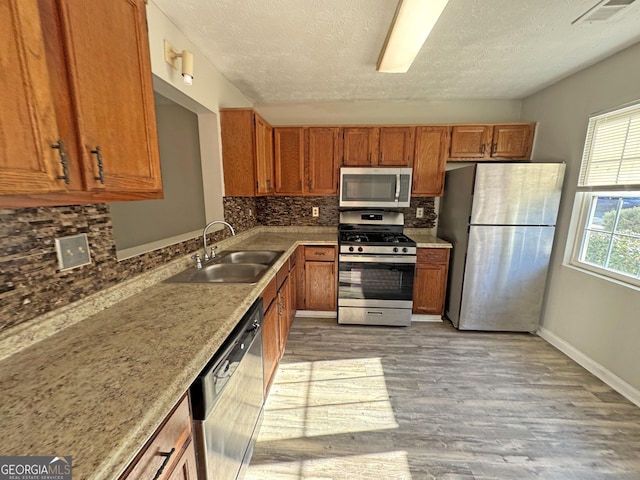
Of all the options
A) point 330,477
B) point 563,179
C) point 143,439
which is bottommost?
point 330,477

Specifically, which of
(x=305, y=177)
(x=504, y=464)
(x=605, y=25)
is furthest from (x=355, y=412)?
(x=605, y=25)

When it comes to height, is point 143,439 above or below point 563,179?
below

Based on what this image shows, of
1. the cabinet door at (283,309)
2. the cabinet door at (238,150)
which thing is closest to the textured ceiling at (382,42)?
the cabinet door at (238,150)

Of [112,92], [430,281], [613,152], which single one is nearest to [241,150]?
[112,92]

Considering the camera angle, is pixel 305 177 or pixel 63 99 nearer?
pixel 63 99

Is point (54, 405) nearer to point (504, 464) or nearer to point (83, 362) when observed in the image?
point (83, 362)

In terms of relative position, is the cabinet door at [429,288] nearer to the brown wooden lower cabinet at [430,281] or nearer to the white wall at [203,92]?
the brown wooden lower cabinet at [430,281]

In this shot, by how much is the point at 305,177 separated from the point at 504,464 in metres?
2.83

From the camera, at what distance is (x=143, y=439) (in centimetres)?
57

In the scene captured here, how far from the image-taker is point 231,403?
1.08m

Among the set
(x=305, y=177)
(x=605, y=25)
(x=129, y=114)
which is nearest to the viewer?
(x=129, y=114)

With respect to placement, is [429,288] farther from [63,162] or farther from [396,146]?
[63,162]

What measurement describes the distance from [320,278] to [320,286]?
97 millimetres

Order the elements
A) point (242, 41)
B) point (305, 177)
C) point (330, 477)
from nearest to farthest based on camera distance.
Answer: point (330, 477) → point (242, 41) → point (305, 177)
